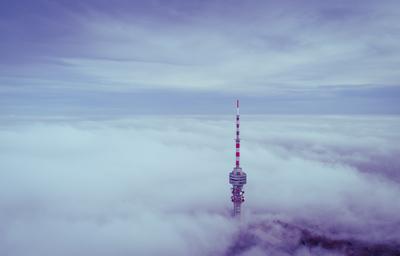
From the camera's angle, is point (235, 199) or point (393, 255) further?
point (393, 255)

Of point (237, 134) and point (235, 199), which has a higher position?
point (237, 134)

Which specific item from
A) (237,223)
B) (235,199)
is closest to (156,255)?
(237,223)

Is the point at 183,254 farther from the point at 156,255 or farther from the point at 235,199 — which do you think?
the point at 235,199

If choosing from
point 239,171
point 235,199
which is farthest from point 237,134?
point 235,199

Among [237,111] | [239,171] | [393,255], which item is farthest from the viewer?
[393,255]

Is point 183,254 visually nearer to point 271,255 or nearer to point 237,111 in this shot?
point 271,255

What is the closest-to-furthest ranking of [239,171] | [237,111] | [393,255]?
[237,111], [239,171], [393,255]

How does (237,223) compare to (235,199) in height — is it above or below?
below

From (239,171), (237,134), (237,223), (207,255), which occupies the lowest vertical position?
(207,255)

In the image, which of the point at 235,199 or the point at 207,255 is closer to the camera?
the point at 235,199
